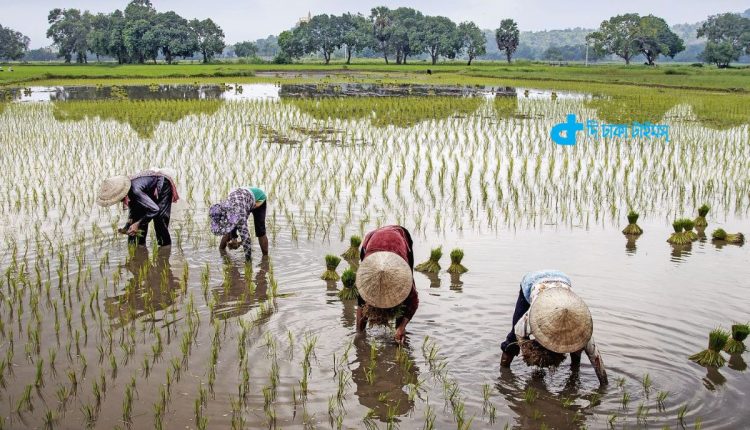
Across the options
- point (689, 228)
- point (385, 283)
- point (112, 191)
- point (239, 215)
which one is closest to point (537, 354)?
point (385, 283)

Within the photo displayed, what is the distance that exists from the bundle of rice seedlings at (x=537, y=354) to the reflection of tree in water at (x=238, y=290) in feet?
7.33

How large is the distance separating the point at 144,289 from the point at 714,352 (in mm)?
3984

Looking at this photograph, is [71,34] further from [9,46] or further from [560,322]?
[560,322]

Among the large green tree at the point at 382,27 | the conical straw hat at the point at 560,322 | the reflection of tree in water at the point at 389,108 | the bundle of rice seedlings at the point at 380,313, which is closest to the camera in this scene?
the conical straw hat at the point at 560,322

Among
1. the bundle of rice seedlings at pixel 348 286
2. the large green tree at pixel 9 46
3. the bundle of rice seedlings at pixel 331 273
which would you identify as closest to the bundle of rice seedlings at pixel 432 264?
the bundle of rice seedlings at pixel 331 273

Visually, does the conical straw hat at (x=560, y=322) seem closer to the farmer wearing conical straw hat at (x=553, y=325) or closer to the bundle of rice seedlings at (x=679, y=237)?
the farmer wearing conical straw hat at (x=553, y=325)

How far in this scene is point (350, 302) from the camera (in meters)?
5.29

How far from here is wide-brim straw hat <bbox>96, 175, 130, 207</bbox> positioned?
566 centimetres

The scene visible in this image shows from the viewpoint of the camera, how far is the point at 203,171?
32.2 feet

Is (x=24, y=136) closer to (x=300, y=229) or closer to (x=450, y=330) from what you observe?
(x=300, y=229)

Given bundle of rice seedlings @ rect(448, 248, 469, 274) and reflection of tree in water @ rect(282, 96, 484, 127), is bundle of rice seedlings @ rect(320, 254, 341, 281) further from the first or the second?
reflection of tree in water @ rect(282, 96, 484, 127)

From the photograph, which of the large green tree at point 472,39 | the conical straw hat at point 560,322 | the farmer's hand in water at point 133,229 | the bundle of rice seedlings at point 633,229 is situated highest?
the large green tree at point 472,39

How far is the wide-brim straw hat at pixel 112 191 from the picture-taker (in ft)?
18.6

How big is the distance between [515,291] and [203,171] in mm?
5583
